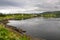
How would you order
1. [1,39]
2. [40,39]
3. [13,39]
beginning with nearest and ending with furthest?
[1,39] < [13,39] < [40,39]

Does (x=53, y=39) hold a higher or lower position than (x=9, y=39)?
lower

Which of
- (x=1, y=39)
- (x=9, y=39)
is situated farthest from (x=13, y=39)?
(x=1, y=39)

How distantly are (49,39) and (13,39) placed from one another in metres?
11.7

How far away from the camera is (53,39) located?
32875 mm

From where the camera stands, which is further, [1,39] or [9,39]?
[9,39]

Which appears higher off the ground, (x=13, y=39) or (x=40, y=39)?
(x=13, y=39)

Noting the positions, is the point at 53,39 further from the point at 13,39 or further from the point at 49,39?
the point at 13,39

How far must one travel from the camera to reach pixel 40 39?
107ft

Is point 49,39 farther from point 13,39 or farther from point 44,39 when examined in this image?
point 13,39

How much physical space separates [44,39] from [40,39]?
2.51ft

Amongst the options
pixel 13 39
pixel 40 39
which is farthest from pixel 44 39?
pixel 13 39

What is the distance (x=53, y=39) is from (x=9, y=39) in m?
12.2

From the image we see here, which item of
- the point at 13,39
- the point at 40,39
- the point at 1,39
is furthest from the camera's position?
the point at 40,39

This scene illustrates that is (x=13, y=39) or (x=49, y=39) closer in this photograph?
(x=13, y=39)
